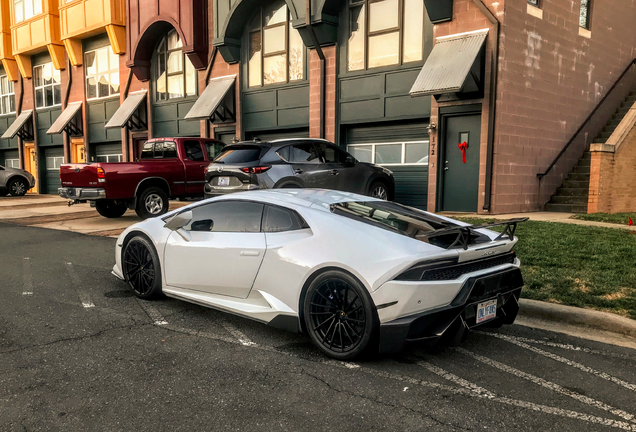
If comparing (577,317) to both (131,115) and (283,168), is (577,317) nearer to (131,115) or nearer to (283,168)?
(283,168)

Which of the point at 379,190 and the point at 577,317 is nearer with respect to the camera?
the point at 577,317

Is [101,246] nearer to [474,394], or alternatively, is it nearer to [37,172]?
[474,394]

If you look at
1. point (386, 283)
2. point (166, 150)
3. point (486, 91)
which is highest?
point (486, 91)

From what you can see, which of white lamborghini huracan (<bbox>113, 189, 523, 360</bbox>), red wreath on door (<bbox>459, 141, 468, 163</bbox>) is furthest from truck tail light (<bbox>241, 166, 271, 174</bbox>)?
red wreath on door (<bbox>459, 141, 468, 163</bbox>)

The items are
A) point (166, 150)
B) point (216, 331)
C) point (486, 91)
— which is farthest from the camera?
point (166, 150)

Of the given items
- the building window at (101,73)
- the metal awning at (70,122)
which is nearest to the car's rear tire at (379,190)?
the building window at (101,73)

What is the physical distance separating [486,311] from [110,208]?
12579 mm

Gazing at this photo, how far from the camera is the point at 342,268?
399 centimetres

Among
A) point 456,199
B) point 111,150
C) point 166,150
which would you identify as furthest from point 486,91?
point 111,150

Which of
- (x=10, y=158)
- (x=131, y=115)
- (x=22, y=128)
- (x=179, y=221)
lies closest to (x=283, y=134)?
(x=131, y=115)

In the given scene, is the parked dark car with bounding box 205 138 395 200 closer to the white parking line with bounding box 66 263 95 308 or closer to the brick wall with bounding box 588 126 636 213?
the white parking line with bounding box 66 263 95 308

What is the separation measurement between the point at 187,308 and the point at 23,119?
93.1ft

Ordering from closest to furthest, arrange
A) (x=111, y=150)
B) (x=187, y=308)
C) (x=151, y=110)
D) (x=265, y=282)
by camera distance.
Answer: (x=265, y=282) → (x=187, y=308) → (x=151, y=110) → (x=111, y=150)

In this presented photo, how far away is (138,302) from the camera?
5816 millimetres
